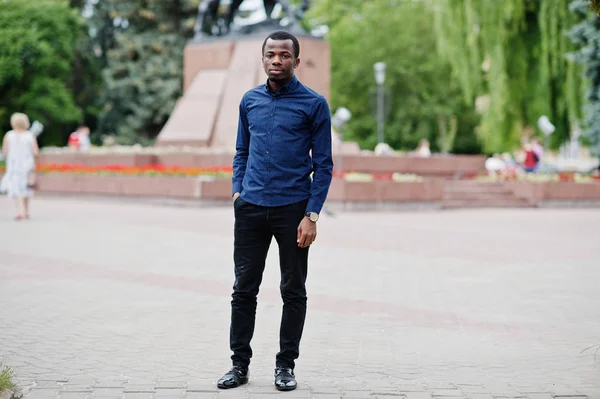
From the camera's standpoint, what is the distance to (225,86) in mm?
25250

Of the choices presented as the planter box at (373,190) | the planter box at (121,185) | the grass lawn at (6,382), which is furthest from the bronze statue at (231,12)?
the grass lawn at (6,382)

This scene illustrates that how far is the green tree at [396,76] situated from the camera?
44.8m

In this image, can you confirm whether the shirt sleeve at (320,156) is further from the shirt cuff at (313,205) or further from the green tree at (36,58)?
the green tree at (36,58)

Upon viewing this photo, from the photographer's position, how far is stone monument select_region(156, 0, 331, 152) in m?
24.7

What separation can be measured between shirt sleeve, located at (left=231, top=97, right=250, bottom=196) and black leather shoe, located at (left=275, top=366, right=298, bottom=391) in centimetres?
93

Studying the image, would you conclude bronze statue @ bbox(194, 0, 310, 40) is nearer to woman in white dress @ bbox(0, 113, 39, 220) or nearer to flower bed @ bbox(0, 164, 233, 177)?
flower bed @ bbox(0, 164, 233, 177)

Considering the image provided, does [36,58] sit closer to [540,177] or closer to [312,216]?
[540,177]

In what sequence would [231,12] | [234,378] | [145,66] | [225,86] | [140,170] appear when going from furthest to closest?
[145,66]
[231,12]
[225,86]
[140,170]
[234,378]

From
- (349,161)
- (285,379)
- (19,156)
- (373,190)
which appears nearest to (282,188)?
(285,379)

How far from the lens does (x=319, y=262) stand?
1037 cm

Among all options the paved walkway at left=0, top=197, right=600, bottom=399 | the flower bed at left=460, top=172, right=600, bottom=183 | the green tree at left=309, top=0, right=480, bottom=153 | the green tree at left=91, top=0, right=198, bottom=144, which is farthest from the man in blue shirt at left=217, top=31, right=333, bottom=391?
the green tree at left=309, top=0, right=480, bottom=153

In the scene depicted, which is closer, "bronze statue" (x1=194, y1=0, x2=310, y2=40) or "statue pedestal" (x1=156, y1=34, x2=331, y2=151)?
"statue pedestal" (x1=156, y1=34, x2=331, y2=151)

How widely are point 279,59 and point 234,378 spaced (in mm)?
1603

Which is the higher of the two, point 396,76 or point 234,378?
point 396,76
